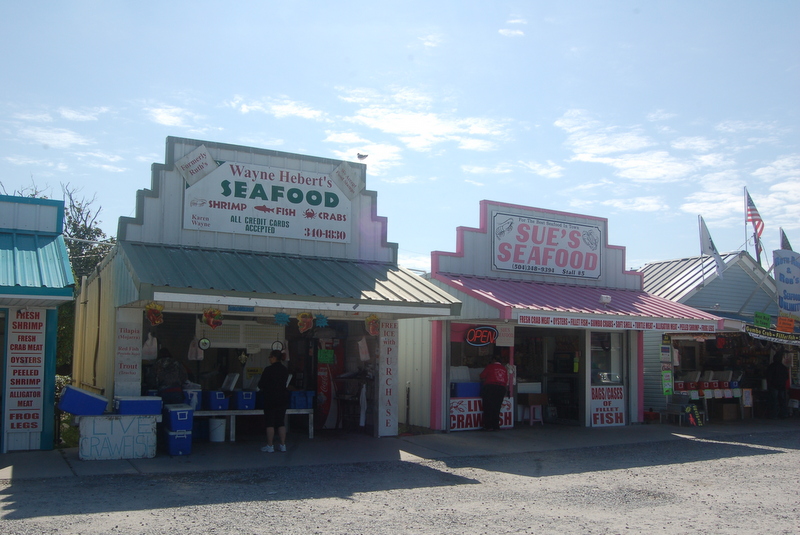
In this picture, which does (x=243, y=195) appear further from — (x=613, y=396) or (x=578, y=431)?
(x=613, y=396)

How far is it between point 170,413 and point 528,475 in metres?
5.30

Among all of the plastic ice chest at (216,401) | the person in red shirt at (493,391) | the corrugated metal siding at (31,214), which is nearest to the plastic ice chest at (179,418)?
the plastic ice chest at (216,401)

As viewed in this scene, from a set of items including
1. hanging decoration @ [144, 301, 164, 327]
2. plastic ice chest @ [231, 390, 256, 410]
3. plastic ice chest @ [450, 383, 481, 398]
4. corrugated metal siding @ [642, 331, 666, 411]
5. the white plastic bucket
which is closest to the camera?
hanging decoration @ [144, 301, 164, 327]

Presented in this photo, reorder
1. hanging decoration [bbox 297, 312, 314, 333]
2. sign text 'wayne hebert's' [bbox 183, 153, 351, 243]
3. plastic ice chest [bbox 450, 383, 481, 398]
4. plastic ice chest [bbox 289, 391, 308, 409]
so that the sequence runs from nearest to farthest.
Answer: hanging decoration [bbox 297, 312, 314, 333]
sign text 'wayne hebert's' [bbox 183, 153, 351, 243]
plastic ice chest [bbox 289, 391, 308, 409]
plastic ice chest [bbox 450, 383, 481, 398]

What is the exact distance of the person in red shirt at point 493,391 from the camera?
14164 mm

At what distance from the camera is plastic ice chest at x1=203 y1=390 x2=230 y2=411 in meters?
11.9

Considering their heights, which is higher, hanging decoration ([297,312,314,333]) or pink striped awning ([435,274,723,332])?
pink striped awning ([435,274,723,332])

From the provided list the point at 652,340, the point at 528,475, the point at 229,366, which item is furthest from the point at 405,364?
the point at 652,340

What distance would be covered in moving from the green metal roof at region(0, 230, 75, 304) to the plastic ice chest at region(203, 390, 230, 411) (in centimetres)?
310

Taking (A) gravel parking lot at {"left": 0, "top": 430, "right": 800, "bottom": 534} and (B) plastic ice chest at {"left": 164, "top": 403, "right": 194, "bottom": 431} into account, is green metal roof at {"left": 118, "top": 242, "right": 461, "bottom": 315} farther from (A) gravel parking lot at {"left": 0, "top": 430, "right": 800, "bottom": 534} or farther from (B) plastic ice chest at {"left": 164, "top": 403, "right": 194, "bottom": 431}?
(A) gravel parking lot at {"left": 0, "top": 430, "right": 800, "bottom": 534}

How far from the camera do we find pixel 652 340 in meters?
18.1

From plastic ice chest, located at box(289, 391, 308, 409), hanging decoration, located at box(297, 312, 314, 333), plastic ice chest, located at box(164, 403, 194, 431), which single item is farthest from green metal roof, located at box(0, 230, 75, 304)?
plastic ice chest, located at box(289, 391, 308, 409)

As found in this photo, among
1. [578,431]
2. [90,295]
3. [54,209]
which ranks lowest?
[578,431]

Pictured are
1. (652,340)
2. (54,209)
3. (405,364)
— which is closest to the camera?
(54,209)
